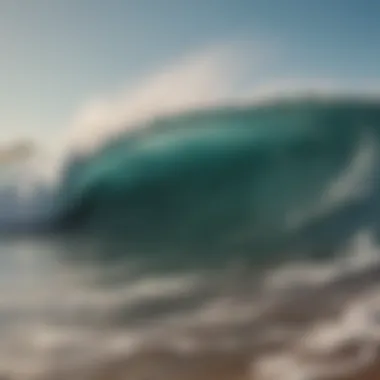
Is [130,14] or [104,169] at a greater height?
[130,14]

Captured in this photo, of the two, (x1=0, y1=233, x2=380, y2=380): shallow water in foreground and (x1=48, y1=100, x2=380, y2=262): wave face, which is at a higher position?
(x1=48, y1=100, x2=380, y2=262): wave face

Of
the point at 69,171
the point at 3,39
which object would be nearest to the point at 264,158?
the point at 69,171

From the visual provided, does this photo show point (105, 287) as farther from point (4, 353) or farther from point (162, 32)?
point (162, 32)

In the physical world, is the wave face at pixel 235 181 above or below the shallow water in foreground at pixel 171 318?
above

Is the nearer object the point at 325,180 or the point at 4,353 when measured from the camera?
the point at 4,353

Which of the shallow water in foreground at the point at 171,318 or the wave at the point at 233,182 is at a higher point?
the wave at the point at 233,182

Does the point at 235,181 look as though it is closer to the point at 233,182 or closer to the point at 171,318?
the point at 233,182
